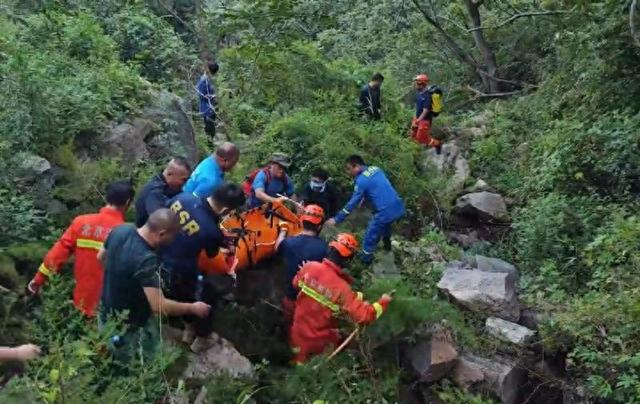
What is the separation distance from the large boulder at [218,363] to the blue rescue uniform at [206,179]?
1681mm

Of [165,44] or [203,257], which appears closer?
[203,257]

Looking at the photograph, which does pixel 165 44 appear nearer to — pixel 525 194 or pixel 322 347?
pixel 525 194

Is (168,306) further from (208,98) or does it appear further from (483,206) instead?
(483,206)

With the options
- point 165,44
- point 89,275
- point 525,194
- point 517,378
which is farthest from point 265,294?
point 165,44

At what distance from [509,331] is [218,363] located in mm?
3121

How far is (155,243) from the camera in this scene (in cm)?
445

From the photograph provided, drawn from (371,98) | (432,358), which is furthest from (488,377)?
(371,98)

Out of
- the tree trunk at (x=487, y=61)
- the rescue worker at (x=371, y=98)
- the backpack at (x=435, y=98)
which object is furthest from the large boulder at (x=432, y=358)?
the tree trunk at (x=487, y=61)

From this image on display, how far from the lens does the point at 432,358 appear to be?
6.05 meters

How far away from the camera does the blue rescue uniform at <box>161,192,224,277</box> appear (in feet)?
17.6

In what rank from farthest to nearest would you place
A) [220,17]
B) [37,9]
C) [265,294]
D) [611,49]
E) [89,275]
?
[37,9] → [611,49] → [220,17] → [265,294] → [89,275]

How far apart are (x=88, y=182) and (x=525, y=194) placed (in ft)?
22.3

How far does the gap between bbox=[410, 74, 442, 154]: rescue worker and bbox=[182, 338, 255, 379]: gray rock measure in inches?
295

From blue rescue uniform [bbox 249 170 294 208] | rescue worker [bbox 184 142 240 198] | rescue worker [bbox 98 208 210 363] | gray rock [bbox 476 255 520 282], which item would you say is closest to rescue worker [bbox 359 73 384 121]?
gray rock [bbox 476 255 520 282]
